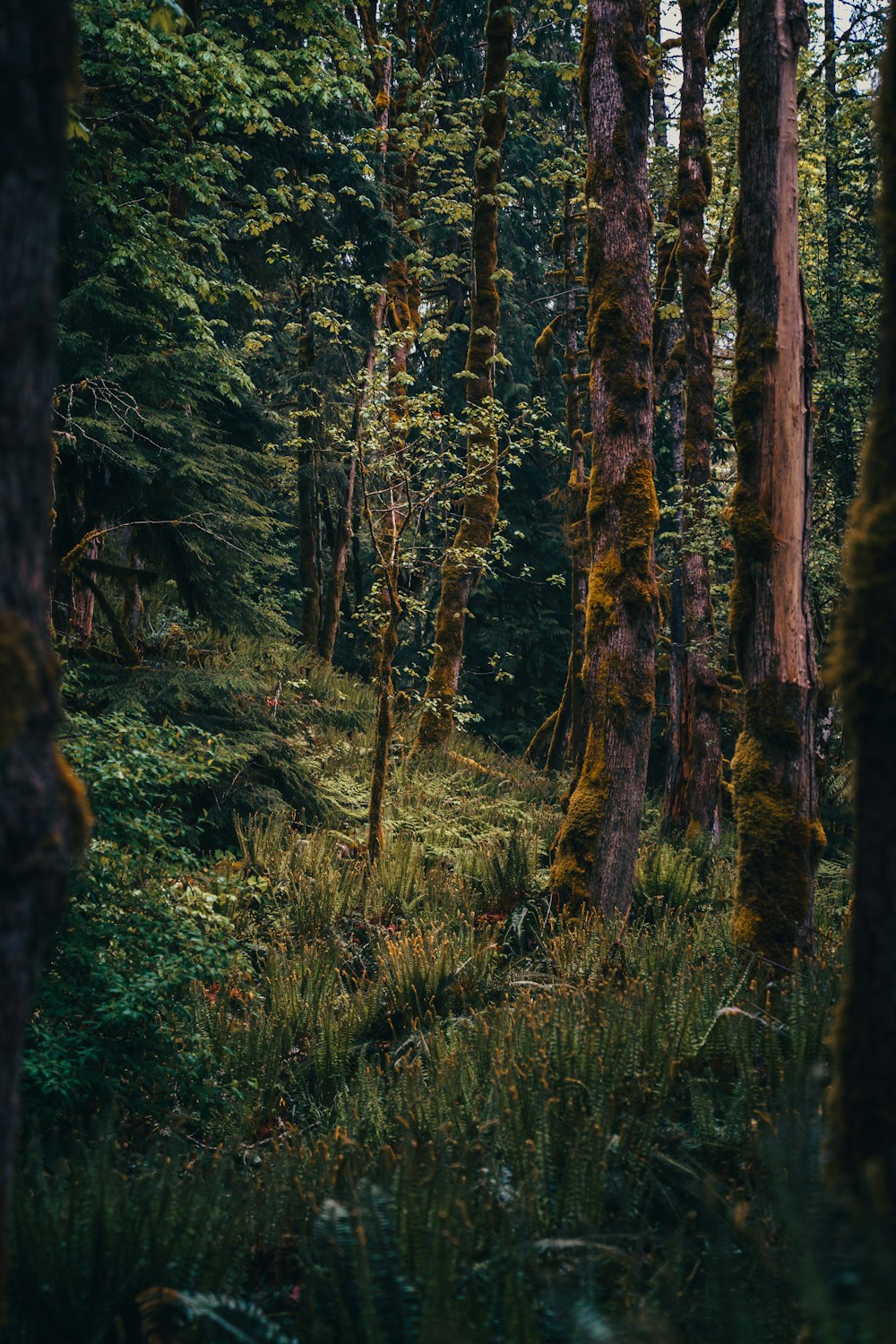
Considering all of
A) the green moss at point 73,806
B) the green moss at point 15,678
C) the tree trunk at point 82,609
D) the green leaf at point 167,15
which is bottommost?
the green moss at point 73,806

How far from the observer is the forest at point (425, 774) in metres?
1.59

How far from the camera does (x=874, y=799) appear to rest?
4.99ft

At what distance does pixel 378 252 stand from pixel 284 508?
14577 millimetres

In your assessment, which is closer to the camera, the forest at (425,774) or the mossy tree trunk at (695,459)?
the forest at (425,774)

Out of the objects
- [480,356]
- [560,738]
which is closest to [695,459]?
[480,356]

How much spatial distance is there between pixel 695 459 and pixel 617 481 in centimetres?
552

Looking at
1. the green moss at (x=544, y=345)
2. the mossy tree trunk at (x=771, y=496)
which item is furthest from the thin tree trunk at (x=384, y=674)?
the green moss at (x=544, y=345)

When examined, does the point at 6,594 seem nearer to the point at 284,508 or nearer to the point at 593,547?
the point at 593,547

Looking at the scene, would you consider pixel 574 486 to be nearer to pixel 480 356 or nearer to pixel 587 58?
pixel 480 356

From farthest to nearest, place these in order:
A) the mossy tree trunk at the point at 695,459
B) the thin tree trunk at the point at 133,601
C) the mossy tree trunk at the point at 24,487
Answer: the mossy tree trunk at the point at 695,459
the thin tree trunk at the point at 133,601
the mossy tree trunk at the point at 24,487

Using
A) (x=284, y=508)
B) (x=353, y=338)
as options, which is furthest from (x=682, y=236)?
(x=284, y=508)

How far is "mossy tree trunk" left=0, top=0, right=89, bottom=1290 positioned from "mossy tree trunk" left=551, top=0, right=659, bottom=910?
18.8 feet

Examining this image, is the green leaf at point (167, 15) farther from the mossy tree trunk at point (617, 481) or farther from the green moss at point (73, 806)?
the mossy tree trunk at point (617, 481)

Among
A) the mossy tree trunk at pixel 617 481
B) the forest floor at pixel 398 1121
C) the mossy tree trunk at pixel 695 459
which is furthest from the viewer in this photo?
the mossy tree trunk at pixel 695 459
